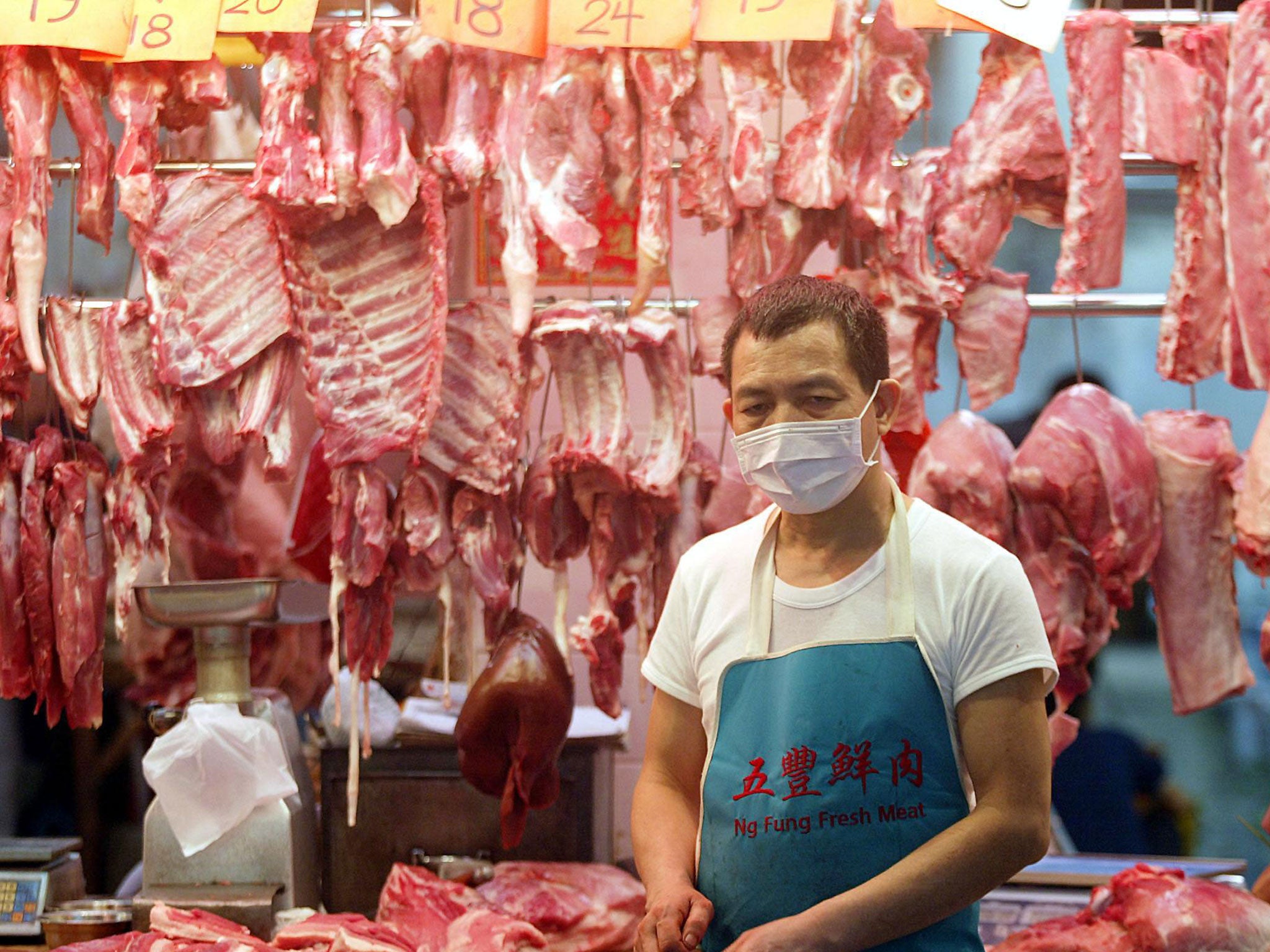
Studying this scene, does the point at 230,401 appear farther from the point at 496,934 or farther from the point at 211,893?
the point at 496,934

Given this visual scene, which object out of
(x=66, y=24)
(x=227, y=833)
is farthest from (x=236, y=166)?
(x=227, y=833)

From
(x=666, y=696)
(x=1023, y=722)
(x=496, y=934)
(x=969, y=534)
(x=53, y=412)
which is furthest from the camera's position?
(x=53, y=412)

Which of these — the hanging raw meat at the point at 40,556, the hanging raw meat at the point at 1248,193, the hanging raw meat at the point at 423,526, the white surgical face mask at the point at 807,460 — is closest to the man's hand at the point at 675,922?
the white surgical face mask at the point at 807,460

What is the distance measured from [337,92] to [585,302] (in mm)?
719

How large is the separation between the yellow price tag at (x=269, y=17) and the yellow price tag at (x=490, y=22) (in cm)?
25

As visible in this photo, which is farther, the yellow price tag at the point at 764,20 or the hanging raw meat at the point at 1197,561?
the hanging raw meat at the point at 1197,561

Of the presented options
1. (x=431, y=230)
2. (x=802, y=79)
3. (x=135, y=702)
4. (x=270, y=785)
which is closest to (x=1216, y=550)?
(x=802, y=79)

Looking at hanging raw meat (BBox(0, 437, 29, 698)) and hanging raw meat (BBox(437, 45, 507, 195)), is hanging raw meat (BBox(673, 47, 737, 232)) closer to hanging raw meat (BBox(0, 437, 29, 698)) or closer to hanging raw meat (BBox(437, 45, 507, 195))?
hanging raw meat (BBox(437, 45, 507, 195))

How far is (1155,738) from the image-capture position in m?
4.75

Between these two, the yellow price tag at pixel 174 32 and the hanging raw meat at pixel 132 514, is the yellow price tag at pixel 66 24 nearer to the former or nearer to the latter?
the yellow price tag at pixel 174 32

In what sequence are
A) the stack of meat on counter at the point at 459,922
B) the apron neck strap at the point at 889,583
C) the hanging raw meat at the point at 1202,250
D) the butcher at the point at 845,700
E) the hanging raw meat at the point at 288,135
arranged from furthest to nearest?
1. the hanging raw meat at the point at 1202,250
2. the hanging raw meat at the point at 288,135
3. the stack of meat on counter at the point at 459,922
4. the apron neck strap at the point at 889,583
5. the butcher at the point at 845,700

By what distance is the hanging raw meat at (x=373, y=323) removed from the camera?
3.23m

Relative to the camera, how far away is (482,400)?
335 cm

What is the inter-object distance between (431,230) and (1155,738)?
296 cm
